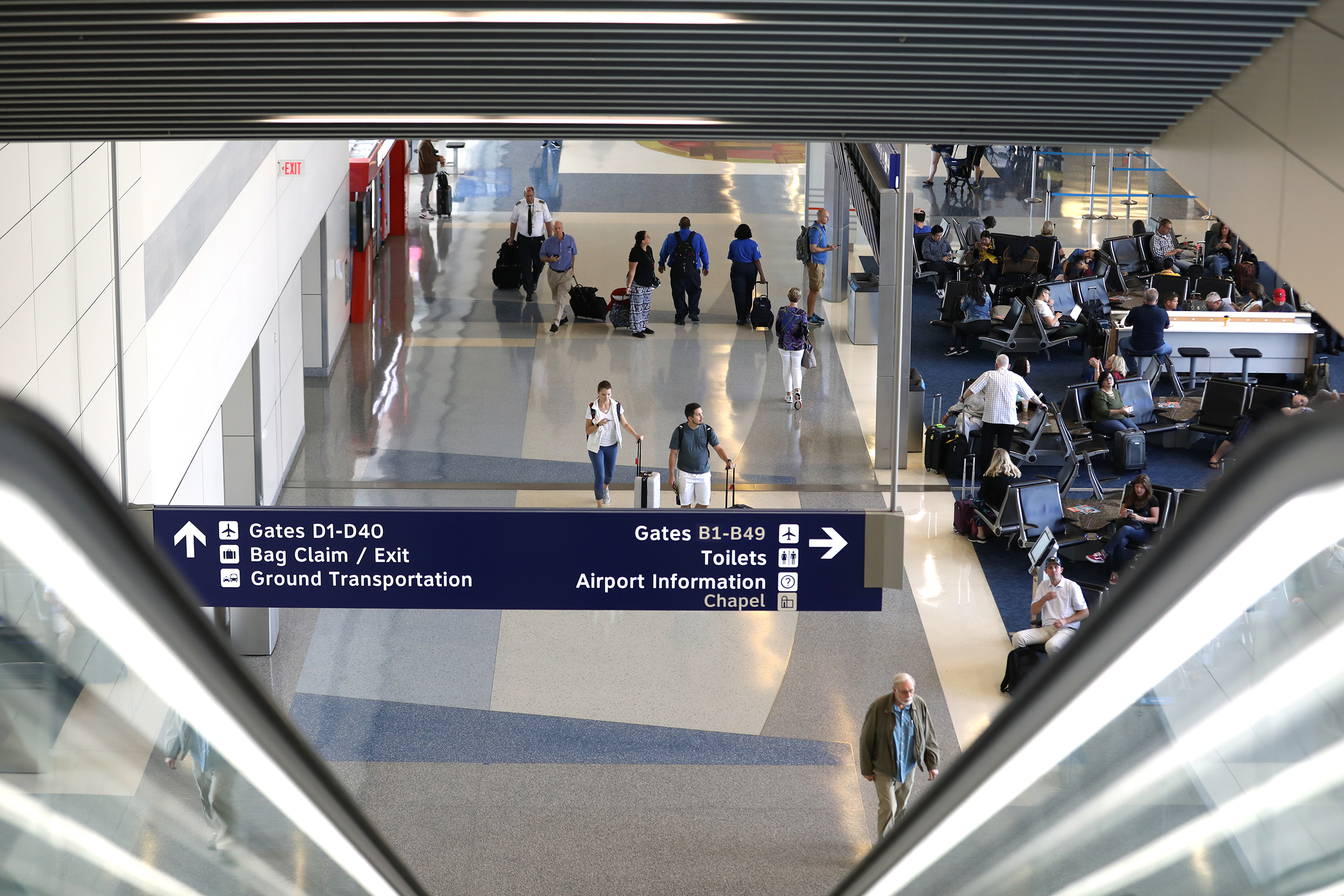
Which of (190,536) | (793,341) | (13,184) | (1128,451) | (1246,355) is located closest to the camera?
(13,184)

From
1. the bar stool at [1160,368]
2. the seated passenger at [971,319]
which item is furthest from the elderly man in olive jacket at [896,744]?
the seated passenger at [971,319]

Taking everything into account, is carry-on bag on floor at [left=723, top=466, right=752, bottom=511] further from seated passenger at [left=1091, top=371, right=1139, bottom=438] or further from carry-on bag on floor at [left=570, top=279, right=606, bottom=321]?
carry-on bag on floor at [left=570, top=279, right=606, bottom=321]

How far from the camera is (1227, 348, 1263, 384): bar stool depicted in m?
15.7

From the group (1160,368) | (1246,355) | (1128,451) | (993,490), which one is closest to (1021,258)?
(1160,368)

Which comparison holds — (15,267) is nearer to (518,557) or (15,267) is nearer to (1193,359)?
(518,557)

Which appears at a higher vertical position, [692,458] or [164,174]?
[164,174]

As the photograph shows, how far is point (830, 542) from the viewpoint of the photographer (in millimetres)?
6438

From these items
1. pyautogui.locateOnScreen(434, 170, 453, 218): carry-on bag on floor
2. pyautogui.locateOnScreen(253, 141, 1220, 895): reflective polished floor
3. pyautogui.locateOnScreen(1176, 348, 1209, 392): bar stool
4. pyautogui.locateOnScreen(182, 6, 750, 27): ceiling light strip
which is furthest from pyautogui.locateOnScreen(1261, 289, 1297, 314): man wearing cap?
pyautogui.locateOnScreen(182, 6, 750, 27): ceiling light strip

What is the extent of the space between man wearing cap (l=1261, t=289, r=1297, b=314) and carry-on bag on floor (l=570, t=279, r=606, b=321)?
8649 millimetres

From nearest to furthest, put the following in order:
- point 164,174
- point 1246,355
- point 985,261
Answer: point 164,174 → point 1246,355 → point 985,261

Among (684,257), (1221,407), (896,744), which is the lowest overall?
(896,744)

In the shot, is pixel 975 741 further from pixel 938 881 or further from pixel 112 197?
pixel 112 197

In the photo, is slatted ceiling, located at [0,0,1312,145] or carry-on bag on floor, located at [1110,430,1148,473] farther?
carry-on bag on floor, located at [1110,430,1148,473]

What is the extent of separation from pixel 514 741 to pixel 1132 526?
5603 millimetres
